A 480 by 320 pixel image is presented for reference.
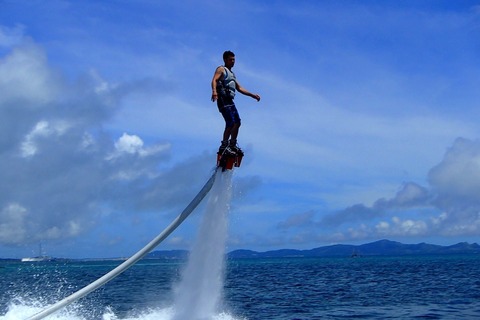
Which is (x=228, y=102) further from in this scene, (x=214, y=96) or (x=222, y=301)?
(x=222, y=301)

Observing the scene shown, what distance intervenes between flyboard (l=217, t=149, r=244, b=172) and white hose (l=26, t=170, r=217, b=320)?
1.14 feet

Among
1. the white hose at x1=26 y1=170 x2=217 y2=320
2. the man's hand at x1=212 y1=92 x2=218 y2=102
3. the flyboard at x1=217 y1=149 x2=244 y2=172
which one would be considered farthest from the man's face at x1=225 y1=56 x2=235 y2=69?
the white hose at x1=26 y1=170 x2=217 y2=320

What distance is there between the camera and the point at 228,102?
55.8 ft

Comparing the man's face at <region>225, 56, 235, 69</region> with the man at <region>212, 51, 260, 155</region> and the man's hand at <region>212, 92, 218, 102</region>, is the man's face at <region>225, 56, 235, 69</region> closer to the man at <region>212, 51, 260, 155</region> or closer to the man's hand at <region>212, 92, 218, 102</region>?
the man at <region>212, 51, 260, 155</region>

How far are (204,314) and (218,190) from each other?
361cm

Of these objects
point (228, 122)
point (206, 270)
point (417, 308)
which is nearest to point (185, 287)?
point (206, 270)

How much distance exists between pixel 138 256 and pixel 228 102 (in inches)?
183

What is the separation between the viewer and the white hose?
17000 mm

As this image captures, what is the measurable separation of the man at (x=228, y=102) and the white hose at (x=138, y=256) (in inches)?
35.3

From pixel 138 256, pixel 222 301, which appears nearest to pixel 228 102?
pixel 138 256

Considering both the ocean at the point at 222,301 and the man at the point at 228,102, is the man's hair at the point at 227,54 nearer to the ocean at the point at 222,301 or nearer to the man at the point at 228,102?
the man at the point at 228,102

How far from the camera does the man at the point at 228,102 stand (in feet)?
55.1

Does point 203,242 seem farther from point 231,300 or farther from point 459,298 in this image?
point 459,298

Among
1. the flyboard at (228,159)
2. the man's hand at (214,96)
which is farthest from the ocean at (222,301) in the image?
the man's hand at (214,96)
